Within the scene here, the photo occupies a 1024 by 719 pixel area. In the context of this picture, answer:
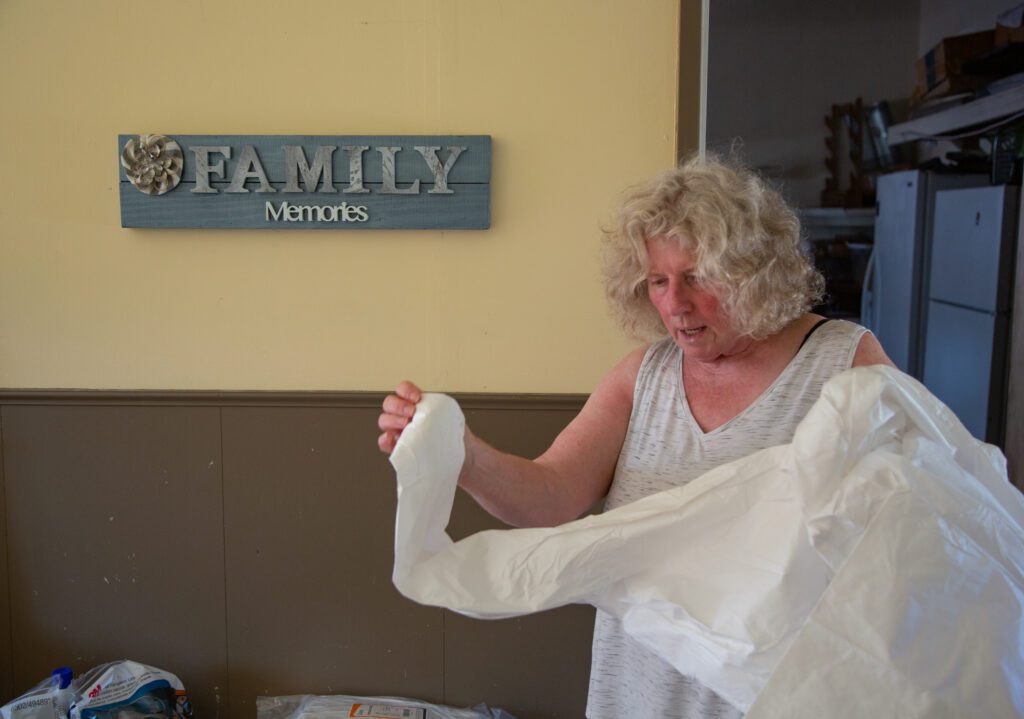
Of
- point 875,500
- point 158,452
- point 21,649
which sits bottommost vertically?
point 21,649

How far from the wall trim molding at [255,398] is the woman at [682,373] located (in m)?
0.55

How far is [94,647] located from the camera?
211 cm

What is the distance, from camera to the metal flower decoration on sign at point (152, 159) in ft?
A: 6.30

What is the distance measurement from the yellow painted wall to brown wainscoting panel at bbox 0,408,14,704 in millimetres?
280

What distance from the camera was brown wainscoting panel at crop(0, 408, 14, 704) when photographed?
2.07 metres

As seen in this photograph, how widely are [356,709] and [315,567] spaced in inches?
12.8

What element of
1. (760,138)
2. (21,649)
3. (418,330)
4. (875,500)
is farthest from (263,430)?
(760,138)

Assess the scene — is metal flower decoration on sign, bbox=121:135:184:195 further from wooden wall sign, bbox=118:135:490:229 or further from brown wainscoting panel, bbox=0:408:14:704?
brown wainscoting panel, bbox=0:408:14:704

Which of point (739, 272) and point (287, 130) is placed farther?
point (287, 130)

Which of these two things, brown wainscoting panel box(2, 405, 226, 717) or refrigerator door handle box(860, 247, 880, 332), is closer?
brown wainscoting panel box(2, 405, 226, 717)

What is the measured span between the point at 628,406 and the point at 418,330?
692 millimetres

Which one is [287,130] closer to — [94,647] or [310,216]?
[310,216]

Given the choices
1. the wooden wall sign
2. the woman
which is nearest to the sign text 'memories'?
the wooden wall sign

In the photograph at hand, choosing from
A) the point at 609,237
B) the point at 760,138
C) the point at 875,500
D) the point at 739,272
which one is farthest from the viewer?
the point at 760,138
